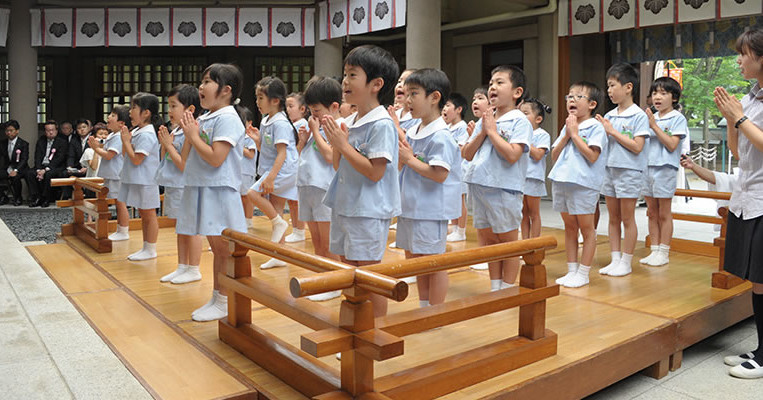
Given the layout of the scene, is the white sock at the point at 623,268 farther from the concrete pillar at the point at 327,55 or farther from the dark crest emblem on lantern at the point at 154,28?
the dark crest emblem on lantern at the point at 154,28

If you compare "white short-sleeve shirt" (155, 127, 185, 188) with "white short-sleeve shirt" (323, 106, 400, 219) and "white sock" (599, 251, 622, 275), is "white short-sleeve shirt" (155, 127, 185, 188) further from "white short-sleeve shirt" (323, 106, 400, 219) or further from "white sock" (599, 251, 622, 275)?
"white sock" (599, 251, 622, 275)

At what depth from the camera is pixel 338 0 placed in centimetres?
1043

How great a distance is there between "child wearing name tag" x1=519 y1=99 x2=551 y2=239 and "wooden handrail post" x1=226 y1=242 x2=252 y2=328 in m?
2.70

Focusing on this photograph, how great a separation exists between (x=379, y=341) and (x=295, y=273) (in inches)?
97.8

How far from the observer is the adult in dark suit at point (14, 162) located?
10797 mm

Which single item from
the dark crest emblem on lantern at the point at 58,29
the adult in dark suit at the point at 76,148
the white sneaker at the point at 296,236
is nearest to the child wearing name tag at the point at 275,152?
the white sneaker at the point at 296,236

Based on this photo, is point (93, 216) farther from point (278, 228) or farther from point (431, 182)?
point (431, 182)

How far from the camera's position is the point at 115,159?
20.7 feet

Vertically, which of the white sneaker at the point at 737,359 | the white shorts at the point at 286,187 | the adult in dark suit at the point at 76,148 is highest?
the adult in dark suit at the point at 76,148

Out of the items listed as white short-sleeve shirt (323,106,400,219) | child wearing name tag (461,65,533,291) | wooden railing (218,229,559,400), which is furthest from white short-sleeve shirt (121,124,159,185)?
white short-sleeve shirt (323,106,400,219)

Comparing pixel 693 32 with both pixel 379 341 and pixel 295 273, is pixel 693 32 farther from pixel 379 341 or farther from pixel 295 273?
pixel 379 341

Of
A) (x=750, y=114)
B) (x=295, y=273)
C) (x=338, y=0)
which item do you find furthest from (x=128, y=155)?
(x=338, y=0)

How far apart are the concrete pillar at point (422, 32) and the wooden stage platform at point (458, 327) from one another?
473 centimetres

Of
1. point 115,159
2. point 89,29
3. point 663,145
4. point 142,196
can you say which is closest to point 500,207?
point 663,145
